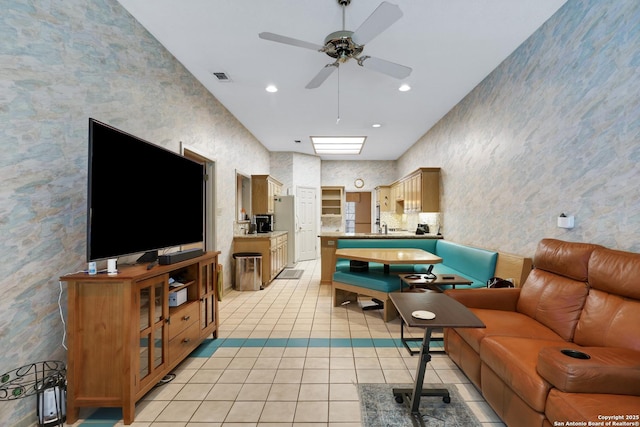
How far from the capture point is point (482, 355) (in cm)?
190

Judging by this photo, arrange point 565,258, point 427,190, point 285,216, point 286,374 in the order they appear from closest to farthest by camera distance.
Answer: point 565,258
point 286,374
point 427,190
point 285,216

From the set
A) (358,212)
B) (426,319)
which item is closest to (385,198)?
(358,212)

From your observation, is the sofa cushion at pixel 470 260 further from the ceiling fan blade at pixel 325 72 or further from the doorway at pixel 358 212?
the doorway at pixel 358 212

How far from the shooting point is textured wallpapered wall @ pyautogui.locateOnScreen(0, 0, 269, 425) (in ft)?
5.27

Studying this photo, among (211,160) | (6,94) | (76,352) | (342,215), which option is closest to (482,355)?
(76,352)

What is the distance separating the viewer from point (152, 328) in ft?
6.45

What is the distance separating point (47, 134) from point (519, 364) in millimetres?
3255

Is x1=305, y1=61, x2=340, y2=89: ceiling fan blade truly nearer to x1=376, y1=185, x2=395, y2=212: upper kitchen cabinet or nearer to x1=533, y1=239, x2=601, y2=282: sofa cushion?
x1=533, y1=239, x2=601, y2=282: sofa cushion

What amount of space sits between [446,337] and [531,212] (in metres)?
1.56

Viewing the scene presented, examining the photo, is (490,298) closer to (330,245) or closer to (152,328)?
(152,328)

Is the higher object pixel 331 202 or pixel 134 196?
pixel 331 202

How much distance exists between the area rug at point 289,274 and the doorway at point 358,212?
3.56 meters

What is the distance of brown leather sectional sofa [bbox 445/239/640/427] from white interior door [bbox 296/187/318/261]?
5.65 meters

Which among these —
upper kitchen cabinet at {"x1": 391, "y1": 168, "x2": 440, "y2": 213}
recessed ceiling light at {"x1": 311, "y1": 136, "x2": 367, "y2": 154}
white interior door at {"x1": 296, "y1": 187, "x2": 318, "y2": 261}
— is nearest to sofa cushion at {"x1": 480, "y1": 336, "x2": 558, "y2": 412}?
upper kitchen cabinet at {"x1": 391, "y1": 168, "x2": 440, "y2": 213}
